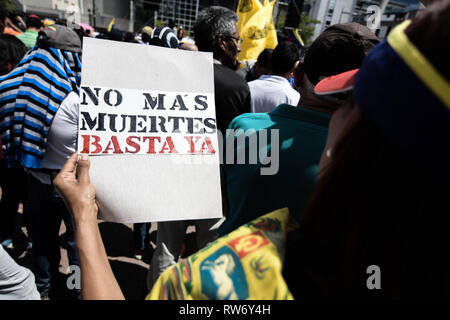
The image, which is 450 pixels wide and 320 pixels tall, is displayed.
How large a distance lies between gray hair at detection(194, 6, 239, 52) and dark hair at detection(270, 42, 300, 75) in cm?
96

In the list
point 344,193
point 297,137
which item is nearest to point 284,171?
point 297,137

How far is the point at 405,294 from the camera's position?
0.52 m

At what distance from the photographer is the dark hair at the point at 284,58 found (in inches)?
117

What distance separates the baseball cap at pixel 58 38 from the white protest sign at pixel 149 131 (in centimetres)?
94

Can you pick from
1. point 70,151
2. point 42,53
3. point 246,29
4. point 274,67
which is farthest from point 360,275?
point 246,29

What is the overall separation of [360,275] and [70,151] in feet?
6.47

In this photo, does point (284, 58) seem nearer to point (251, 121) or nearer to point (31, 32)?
point (251, 121)

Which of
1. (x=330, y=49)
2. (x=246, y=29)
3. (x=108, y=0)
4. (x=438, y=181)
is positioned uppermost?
(x=108, y=0)

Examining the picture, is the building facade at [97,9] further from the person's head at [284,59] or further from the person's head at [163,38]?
the person's head at [284,59]

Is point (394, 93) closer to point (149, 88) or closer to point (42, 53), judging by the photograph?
point (149, 88)

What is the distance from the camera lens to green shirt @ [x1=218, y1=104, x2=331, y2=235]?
100cm

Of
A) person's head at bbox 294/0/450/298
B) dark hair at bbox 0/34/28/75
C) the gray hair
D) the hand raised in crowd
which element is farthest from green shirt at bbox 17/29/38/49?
person's head at bbox 294/0/450/298

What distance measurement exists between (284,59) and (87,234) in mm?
2742

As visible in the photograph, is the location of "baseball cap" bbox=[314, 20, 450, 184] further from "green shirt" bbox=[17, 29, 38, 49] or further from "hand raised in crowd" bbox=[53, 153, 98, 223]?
"green shirt" bbox=[17, 29, 38, 49]
